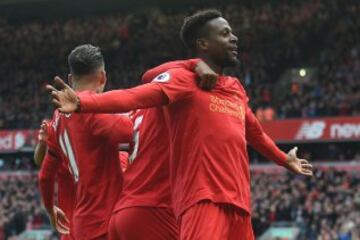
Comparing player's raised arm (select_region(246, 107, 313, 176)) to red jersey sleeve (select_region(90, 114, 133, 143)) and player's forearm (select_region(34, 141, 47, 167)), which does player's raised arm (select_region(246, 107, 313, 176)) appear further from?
player's forearm (select_region(34, 141, 47, 167))

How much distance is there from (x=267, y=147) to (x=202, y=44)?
0.96m

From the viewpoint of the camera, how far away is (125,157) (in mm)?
5656

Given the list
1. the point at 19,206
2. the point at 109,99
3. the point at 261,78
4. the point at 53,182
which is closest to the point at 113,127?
the point at 109,99

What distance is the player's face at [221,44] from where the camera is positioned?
16.0 feet

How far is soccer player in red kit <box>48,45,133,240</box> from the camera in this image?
5191 mm

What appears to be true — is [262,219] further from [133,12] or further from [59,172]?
[133,12]

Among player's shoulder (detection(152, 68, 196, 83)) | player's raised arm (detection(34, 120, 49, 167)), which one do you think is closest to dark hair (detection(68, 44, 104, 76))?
Answer: player's raised arm (detection(34, 120, 49, 167))

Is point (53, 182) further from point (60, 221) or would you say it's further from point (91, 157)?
point (91, 157)

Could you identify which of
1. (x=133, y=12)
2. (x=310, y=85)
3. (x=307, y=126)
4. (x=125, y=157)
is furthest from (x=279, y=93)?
(x=125, y=157)

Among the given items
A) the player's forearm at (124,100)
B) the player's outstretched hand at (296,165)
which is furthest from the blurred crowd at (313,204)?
the player's forearm at (124,100)

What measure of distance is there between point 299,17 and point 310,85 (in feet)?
11.3

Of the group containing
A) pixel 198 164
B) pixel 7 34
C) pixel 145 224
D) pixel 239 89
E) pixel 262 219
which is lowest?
pixel 262 219

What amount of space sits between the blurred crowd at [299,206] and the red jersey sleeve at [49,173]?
1197 cm

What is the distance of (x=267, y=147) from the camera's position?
18.2 feet
